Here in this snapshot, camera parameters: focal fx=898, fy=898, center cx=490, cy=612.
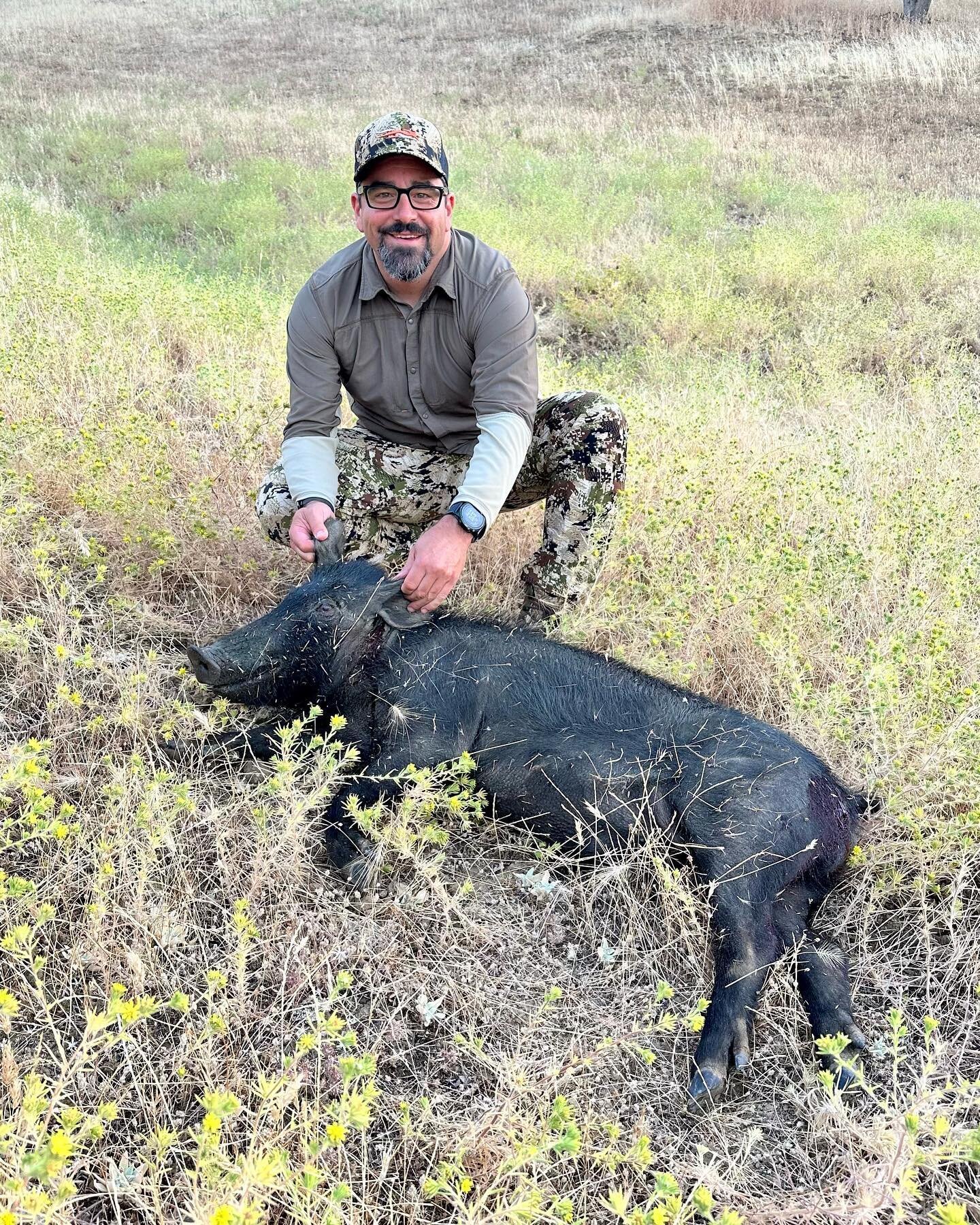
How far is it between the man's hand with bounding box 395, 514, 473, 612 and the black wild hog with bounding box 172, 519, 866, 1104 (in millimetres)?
74

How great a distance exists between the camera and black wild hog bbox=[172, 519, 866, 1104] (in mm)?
2729

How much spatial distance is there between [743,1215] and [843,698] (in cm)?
174

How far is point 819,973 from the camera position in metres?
2.67

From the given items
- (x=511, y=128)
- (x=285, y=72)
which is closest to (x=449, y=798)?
(x=511, y=128)

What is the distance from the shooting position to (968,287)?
8438 mm

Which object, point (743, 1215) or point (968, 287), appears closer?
point (743, 1215)

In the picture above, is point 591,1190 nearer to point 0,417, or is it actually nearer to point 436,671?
point 436,671

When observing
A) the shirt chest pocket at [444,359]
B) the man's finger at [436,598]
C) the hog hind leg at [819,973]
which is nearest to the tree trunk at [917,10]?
the shirt chest pocket at [444,359]

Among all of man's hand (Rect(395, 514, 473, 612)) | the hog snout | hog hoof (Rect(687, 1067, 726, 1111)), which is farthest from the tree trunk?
hog hoof (Rect(687, 1067, 726, 1111))

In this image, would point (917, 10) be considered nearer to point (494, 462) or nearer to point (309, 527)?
Result: point (494, 462)

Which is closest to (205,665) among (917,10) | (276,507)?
(276,507)

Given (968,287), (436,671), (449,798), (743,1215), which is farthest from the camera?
(968,287)

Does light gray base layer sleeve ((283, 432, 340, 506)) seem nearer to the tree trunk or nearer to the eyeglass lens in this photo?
the eyeglass lens

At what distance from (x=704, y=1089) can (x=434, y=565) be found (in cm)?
191
